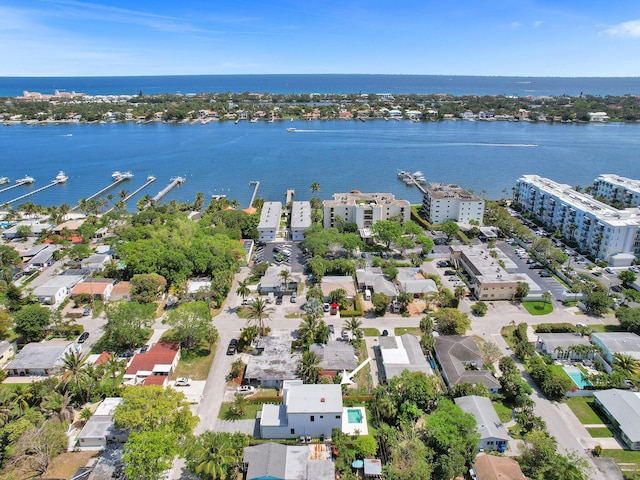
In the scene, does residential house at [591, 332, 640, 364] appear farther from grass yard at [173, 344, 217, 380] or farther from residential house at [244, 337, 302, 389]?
grass yard at [173, 344, 217, 380]

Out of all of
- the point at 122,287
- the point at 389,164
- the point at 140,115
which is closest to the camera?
the point at 122,287

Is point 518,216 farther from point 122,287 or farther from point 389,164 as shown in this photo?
point 122,287

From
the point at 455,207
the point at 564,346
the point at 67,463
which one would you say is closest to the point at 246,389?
the point at 67,463

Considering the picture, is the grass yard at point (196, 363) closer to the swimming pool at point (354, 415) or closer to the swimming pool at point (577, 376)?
the swimming pool at point (354, 415)

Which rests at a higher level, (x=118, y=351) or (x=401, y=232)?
(x=401, y=232)

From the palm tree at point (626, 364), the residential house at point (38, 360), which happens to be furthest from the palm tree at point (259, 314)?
the palm tree at point (626, 364)

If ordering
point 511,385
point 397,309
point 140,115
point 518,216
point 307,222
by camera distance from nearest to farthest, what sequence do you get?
point 511,385 → point 397,309 → point 307,222 → point 518,216 → point 140,115

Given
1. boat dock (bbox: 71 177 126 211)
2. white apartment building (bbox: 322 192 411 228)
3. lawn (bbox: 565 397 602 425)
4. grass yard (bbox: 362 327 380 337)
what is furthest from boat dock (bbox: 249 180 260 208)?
lawn (bbox: 565 397 602 425)

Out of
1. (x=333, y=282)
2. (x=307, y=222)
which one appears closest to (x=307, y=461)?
(x=333, y=282)
